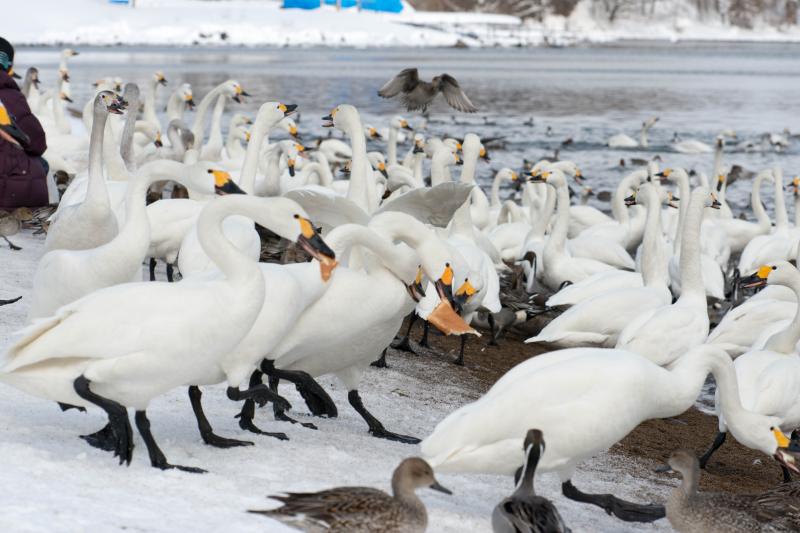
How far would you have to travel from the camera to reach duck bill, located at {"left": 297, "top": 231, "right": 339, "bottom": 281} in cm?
451

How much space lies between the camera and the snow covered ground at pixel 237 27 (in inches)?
3435

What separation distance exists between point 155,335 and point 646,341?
13.0 feet

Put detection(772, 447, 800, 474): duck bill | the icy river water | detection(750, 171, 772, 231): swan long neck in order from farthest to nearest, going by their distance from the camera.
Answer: the icy river water → detection(750, 171, 772, 231): swan long neck → detection(772, 447, 800, 474): duck bill

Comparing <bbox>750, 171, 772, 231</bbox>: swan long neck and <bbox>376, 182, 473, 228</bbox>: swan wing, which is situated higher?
<bbox>376, 182, 473, 228</bbox>: swan wing

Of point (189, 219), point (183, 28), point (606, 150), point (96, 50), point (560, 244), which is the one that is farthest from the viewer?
point (183, 28)

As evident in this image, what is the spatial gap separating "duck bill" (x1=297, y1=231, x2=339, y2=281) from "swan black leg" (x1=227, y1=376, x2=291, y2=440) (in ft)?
2.18

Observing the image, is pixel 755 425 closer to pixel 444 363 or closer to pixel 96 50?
pixel 444 363

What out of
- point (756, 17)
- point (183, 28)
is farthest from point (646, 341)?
point (756, 17)

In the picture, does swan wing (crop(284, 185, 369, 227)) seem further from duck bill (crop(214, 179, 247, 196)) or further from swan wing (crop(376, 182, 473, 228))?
duck bill (crop(214, 179, 247, 196))

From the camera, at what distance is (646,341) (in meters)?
7.55

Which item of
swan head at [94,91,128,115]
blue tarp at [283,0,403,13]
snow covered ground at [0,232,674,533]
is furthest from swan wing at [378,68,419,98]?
blue tarp at [283,0,403,13]

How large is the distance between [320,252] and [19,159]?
484 centimetres

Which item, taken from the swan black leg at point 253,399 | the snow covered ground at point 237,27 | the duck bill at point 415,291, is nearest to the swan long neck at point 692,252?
the duck bill at point 415,291

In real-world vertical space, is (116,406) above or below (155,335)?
below
